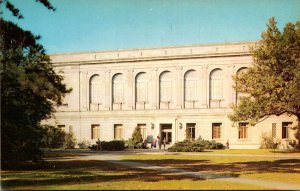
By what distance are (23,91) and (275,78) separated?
70.5 feet

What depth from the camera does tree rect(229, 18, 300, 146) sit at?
3083 cm

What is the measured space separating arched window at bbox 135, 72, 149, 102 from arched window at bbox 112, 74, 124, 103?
2002 mm

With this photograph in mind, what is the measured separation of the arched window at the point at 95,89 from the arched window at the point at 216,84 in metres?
14.1

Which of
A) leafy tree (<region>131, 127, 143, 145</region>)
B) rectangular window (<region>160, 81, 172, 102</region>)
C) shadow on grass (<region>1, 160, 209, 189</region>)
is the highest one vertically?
rectangular window (<region>160, 81, 172, 102</region>)

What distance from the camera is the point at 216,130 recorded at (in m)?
47.2

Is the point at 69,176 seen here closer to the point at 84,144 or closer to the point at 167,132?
the point at 167,132

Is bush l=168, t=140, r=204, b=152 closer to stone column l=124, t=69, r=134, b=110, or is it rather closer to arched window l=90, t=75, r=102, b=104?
stone column l=124, t=69, r=134, b=110

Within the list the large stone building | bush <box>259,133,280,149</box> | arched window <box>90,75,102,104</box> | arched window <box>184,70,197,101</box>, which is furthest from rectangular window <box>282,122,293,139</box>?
arched window <box>90,75,102,104</box>

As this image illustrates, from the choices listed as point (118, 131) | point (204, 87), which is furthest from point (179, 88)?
point (118, 131)

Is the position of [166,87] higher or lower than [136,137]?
higher

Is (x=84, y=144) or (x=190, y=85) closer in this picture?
(x=190, y=85)

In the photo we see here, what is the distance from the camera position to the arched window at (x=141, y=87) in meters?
49.8

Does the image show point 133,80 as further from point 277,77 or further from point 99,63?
point 277,77

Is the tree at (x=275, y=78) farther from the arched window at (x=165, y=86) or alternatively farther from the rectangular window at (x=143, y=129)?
the rectangular window at (x=143, y=129)
